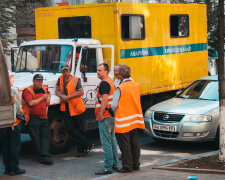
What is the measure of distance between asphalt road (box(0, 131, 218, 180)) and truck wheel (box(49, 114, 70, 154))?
0.49 ft

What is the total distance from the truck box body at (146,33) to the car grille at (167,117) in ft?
4.47

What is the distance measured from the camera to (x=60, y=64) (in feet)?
34.4

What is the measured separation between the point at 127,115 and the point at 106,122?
1.59ft

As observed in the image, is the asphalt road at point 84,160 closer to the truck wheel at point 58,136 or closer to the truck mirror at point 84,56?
the truck wheel at point 58,136

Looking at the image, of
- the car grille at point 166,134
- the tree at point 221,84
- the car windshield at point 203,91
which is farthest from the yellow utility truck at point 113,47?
the tree at point 221,84

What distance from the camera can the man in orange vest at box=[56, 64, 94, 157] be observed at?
9.76 m

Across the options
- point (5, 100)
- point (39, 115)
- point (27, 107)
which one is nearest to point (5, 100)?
point (5, 100)

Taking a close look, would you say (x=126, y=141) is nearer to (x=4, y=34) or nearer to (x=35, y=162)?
(x=35, y=162)

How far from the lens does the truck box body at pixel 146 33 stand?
11.2 m

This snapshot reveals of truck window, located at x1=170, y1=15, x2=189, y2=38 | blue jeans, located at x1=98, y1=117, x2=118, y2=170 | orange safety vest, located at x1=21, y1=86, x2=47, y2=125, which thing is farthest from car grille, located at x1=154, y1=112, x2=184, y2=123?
truck window, located at x1=170, y1=15, x2=189, y2=38

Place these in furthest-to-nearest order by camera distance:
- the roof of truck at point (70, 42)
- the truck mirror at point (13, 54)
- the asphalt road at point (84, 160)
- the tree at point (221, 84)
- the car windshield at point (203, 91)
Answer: the truck mirror at point (13, 54)
the car windshield at point (203, 91)
the roof of truck at point (70, 42)
the tree at point (221, 84)
the asphalt road at point (84, 160)

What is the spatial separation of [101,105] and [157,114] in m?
2.82

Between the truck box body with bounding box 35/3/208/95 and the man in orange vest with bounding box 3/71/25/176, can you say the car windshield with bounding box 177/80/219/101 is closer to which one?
the truck box body with bounding box 35/3/208/95

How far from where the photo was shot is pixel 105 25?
36.6ft
